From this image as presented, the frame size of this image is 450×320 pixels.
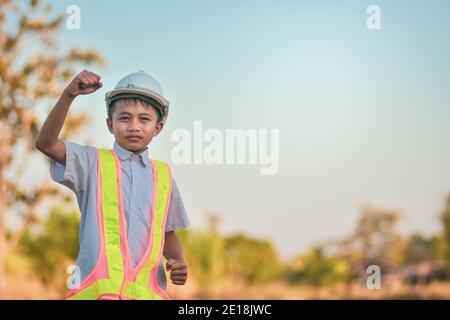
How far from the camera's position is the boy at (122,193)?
7.20 ft

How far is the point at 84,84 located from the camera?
2.15m

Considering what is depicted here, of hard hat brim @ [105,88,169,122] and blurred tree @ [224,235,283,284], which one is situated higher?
hard hat brim @ [105,88,169,122]

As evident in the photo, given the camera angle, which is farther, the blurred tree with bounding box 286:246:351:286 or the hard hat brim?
the blurred tree with bounding box 286:246:351:286

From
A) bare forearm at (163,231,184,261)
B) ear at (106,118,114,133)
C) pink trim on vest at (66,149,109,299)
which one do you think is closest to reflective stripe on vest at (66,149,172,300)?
pink trim on vest at (66,149,109,299)

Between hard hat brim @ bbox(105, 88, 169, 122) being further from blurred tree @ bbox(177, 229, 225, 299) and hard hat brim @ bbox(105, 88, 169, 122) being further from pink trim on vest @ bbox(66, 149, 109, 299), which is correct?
blurred tree @ bbox(177, 229, 225, 299)

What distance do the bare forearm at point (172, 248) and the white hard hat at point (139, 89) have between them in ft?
1.64

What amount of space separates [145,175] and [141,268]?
33 centimetres

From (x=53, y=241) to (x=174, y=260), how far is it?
29.2ft

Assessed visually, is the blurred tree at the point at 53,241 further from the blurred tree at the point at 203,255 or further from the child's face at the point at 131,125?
the child's face at the point at 131,125

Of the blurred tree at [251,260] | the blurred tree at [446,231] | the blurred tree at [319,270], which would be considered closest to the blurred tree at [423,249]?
the blurred tree at [446,231]

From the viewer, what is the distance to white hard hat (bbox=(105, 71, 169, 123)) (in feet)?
7.84

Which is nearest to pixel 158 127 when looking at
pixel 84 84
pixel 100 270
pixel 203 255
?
pixel 84 84
